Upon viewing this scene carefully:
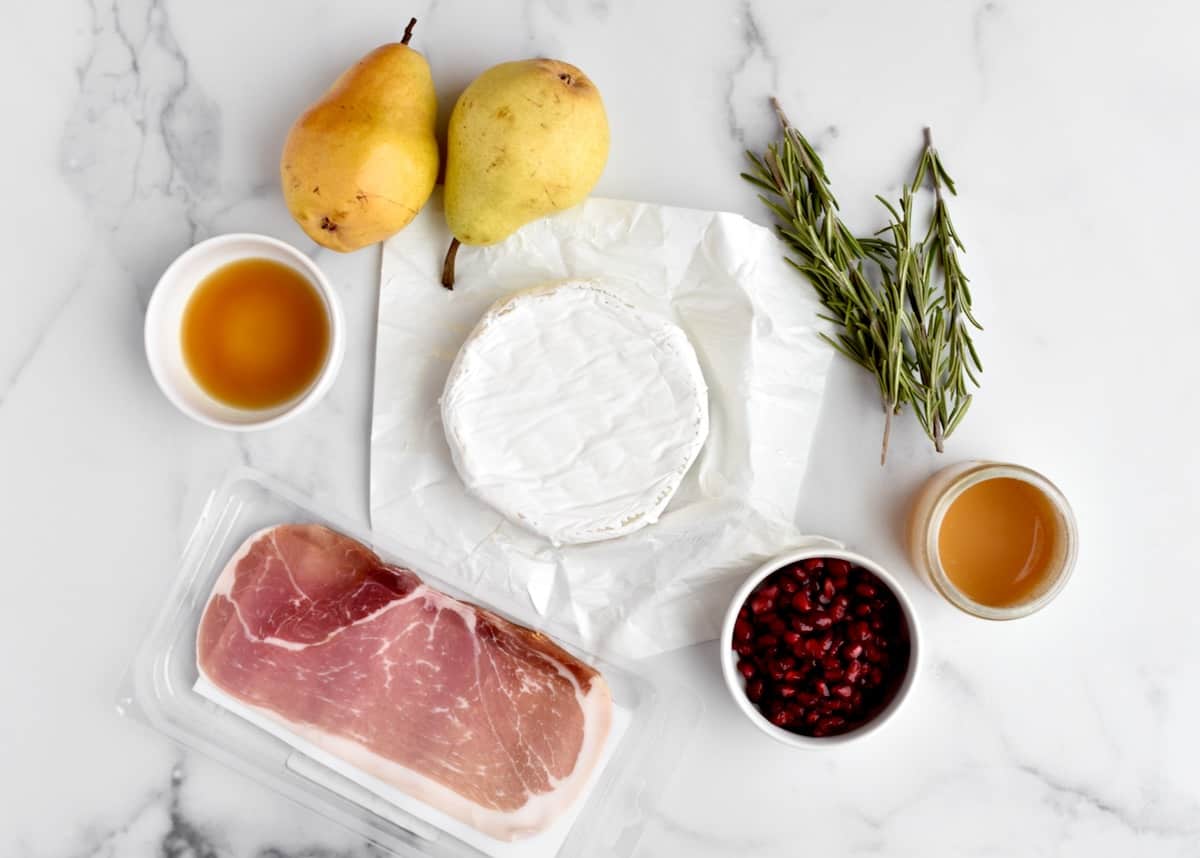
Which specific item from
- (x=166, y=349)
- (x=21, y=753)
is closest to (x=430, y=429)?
(x=166, y=349)

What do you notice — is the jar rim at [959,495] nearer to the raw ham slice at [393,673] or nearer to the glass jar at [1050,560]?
the glass jar at [1050,560]

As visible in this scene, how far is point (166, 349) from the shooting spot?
1.10 meters

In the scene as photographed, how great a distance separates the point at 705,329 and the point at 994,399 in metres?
0.36

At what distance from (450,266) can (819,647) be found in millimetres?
599

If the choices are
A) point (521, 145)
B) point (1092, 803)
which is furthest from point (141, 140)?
point (1092, 803)

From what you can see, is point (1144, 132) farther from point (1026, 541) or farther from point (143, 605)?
point (143, 605)

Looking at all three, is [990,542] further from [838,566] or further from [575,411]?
[575,411]

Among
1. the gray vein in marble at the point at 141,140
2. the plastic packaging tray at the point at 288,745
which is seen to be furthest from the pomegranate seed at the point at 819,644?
the gray vein in marble at the point at 141,140

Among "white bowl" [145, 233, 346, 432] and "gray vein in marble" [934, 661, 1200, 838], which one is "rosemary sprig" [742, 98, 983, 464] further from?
"white bowl" [145, 233, 346, 432]

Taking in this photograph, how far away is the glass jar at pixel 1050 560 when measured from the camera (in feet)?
3.38

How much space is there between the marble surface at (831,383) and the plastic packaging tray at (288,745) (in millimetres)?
26

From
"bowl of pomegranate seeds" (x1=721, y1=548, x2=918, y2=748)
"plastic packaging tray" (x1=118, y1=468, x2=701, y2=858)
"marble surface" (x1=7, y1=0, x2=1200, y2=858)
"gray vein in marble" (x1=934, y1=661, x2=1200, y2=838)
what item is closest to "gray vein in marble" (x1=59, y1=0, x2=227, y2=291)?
"marble surface" (x1=7, y1=0, x2=1200, y2=858)

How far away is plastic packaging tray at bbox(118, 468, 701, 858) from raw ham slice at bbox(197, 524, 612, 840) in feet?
0.09

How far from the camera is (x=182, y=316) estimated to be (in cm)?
111
